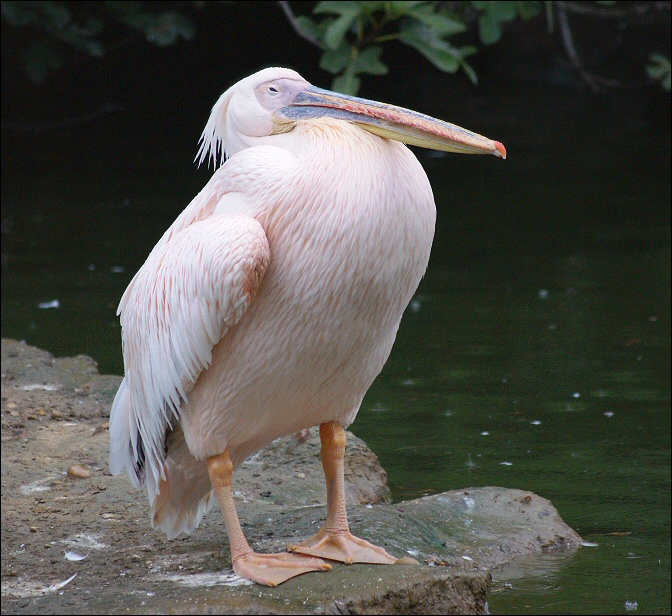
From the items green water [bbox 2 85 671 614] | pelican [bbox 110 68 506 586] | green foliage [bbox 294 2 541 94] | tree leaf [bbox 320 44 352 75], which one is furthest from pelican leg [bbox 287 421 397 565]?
tree leaf [bbox 320 44 352 75]

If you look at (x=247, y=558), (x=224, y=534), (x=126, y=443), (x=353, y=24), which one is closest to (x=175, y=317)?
(x=126, y=443)

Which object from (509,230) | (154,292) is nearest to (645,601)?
(154,292)

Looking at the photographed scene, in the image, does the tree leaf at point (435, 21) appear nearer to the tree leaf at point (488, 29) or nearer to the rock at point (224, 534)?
the tree leaf at point (488, 29)

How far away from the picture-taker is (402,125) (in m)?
2.93

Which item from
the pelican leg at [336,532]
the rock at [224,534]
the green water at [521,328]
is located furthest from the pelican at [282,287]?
the green water at [521,328]

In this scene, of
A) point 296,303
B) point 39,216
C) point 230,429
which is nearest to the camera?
point 296,303

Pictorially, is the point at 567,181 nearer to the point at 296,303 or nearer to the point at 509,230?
the point at 509,230

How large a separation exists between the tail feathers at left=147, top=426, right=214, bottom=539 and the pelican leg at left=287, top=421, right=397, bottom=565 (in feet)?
1.24

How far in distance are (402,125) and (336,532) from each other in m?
1.20

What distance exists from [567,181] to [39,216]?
4.86 meters

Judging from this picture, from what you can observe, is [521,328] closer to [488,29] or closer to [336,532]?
[488,29]

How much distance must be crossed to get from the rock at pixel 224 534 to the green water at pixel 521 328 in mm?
235

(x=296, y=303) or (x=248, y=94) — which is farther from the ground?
(x=248, y=94)

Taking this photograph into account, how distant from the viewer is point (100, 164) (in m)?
11.4
